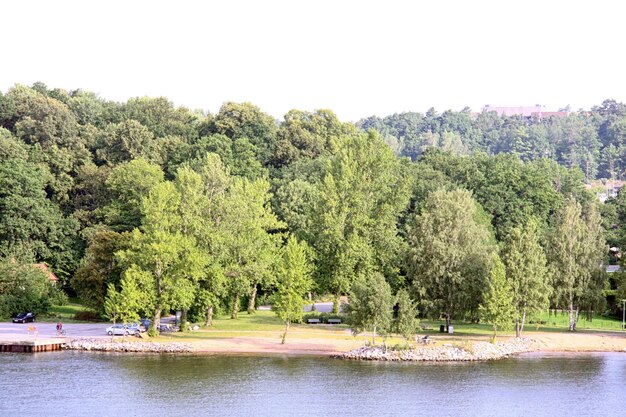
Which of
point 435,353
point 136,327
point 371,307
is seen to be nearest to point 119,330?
point 136,327

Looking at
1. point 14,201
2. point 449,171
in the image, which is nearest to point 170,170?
point 14,201

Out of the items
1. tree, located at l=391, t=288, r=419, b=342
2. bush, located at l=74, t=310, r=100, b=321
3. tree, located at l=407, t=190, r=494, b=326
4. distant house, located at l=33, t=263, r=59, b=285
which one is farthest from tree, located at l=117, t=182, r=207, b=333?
distant house, located at l=33, t=263, r=59, b=285

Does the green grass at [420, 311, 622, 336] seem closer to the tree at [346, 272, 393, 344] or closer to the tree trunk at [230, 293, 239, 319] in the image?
the tree at [346, 272, 393, 344]

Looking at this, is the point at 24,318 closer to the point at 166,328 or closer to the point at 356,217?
the point at 166,328

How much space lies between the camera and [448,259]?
83625mm

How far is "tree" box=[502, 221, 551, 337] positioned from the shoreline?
2784mm

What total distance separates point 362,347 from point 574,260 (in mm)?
22743

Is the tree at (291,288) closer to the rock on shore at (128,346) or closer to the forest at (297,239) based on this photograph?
the forest at (297,239)

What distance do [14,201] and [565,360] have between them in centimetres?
6357

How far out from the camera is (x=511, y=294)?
79938 millimetres

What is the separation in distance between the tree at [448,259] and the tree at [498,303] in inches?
151

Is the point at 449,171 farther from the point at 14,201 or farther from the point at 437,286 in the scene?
the point at 14,201

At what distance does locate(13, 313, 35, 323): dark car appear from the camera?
90.9 metres

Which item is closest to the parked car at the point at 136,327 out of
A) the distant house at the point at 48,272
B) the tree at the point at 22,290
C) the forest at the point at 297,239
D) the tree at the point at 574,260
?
the forest at the point at 297,239
